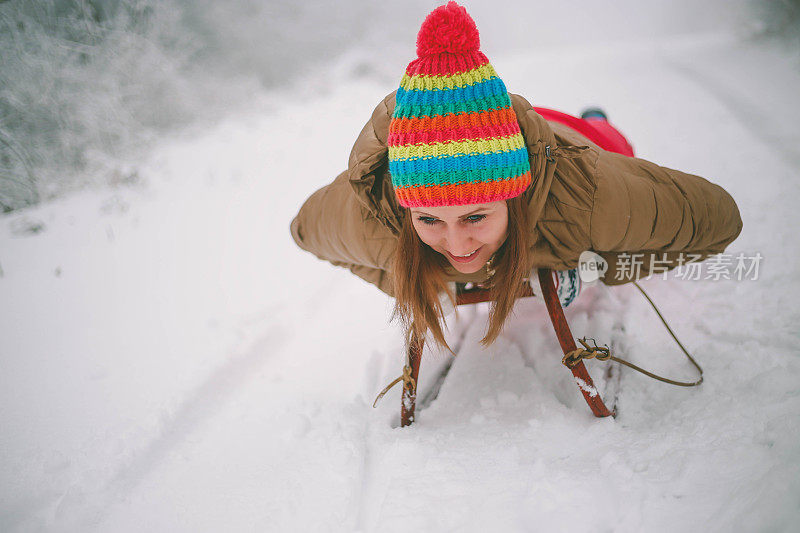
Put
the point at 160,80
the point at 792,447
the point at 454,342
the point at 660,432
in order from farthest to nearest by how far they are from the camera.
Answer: the point at 160,80 < the point at 454,342 < the point at 660,432 < the point at 792,447

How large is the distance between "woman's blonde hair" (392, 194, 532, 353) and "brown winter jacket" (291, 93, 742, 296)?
2.3 inches

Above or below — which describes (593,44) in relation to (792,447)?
above

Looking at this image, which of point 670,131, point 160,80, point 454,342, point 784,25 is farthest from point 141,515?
point 784,25

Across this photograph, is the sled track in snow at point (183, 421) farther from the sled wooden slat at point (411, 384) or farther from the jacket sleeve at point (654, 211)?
the jacket sleeve at point (654, 211)

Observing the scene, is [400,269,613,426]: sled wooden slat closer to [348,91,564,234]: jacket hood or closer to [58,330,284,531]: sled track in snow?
[348,91,564,234]: jacket hood

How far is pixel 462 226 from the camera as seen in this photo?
4.18 ft

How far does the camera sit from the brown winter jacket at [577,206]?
1.35 meters

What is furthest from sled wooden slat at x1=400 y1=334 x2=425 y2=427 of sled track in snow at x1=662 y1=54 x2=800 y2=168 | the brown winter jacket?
sled track in snow at x1=662 y1=54 x2=800 y2=168

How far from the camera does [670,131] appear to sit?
11.0 feet

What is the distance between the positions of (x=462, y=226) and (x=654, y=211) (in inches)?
26.5

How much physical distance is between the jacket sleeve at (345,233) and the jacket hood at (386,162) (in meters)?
0.09

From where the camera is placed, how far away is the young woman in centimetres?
114

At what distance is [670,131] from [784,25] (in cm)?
257

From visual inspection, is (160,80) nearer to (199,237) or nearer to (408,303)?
(199,237)
